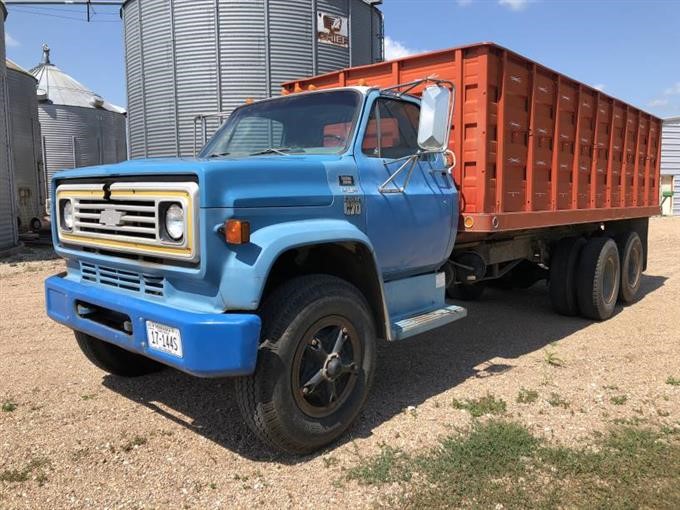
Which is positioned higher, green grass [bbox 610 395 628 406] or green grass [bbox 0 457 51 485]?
green grass [bbox 0 457 51 485]

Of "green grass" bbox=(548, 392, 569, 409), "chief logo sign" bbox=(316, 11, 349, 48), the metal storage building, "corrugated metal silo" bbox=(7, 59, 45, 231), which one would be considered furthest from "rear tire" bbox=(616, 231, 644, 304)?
the metal storage building

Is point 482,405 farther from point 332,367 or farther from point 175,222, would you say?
point 175,222

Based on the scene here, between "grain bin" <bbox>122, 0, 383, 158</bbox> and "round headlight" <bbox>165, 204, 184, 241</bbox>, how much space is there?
12101mm

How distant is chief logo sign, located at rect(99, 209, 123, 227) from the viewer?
3512 millimetres

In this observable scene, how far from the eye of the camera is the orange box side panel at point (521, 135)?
4.94 metres

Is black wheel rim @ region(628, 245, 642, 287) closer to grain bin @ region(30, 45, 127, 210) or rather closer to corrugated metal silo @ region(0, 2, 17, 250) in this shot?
corrugated metal silo @ region(0, 2, 17, 250)

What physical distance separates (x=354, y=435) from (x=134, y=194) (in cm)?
201

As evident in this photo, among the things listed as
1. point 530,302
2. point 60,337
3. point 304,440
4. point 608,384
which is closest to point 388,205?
point 304,440

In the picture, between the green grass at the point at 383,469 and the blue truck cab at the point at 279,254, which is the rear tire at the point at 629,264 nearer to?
the blue truck cab at the point at 279,254

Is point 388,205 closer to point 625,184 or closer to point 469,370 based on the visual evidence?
point 469,370

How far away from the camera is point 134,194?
11.1ft

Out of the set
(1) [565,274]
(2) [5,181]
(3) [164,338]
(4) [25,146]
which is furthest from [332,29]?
(3) [164,338]

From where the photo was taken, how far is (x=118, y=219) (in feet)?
11.5

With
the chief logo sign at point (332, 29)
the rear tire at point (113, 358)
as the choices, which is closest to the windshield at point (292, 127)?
the rear tire at point (113, 358)
